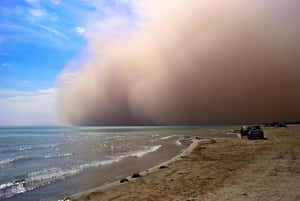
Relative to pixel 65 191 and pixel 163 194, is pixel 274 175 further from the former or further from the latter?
pixel 65 191

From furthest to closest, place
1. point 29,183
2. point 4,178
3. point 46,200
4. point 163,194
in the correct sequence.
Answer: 1. point 4,178
2. point 29,183
3. point 46,200
4. point 163,194

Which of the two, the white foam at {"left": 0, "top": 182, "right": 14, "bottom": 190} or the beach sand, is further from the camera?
the white foam at {"left": 0, "top": 182, "right": 14, "bottom": 190}

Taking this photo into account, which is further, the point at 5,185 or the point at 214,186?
the point at 5,185

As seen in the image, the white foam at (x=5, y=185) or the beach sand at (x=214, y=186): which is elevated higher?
the beach sand at (x=214, y=186)

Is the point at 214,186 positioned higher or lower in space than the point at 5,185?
higher

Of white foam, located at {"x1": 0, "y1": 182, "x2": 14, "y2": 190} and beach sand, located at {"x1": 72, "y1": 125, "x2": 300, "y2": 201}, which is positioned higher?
beach sand, located at {"x1": 72, "y1": 125, "x2": 300, "y2": 201}

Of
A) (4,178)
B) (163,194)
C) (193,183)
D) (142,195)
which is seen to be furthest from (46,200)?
(4,178)

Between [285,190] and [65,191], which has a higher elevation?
[285,190]

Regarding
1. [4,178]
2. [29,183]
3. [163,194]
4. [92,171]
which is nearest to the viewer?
[163,194]

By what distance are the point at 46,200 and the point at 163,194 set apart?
3.74m

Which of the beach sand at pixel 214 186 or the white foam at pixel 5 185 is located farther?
the white foam at pixel 5 185

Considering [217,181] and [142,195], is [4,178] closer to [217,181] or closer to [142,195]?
[142,195]

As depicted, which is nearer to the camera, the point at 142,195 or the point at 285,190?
the point at 285,190

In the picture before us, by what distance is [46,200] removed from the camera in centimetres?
695
